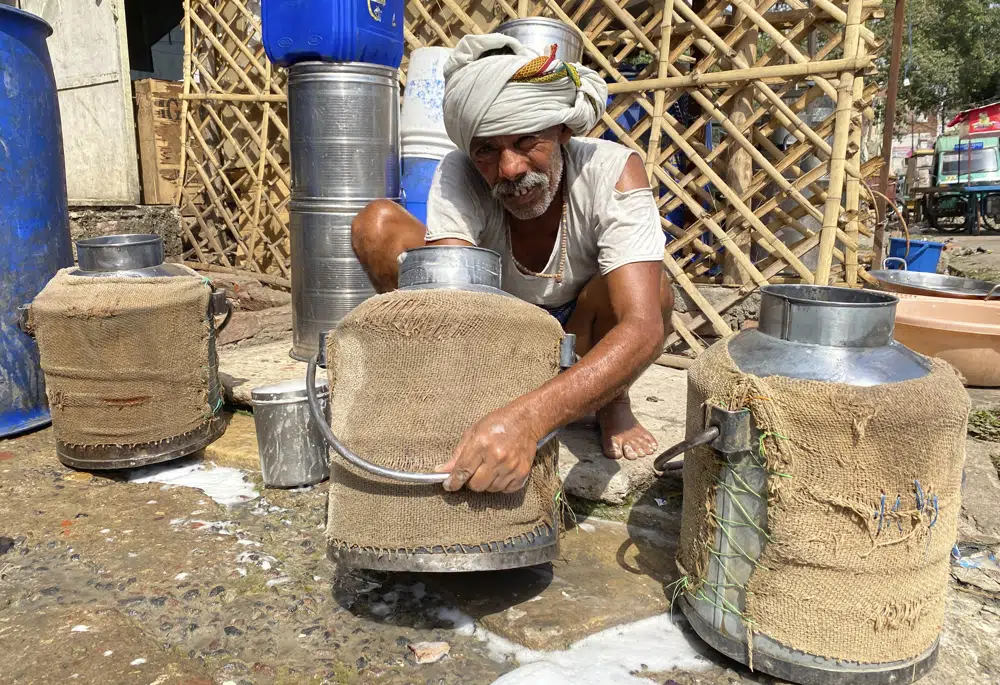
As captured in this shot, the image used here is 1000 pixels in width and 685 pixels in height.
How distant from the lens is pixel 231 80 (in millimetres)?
4836

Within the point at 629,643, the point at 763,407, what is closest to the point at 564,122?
the point at 763,407

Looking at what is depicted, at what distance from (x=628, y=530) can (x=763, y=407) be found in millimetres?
698


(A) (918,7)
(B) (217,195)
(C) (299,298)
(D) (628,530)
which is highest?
(A) (918,7)

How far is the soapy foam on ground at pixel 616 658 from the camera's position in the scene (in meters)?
1.04

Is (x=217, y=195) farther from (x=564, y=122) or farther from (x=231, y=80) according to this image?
(x=564, y=122)

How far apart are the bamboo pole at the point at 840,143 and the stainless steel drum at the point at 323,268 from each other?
1761 mm

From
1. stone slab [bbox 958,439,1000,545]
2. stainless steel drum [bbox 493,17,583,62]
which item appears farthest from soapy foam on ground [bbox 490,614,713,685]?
stainless steel drum [bbox 493,17,583,62]

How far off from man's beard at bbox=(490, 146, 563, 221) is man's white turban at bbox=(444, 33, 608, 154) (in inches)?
3.9

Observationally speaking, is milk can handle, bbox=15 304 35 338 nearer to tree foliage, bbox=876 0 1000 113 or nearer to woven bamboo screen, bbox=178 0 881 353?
woven bamboo screen, bbox=178 0 881 353

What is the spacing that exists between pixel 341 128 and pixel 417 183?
44 centimetres

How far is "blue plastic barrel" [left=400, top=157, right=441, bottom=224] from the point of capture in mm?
2975

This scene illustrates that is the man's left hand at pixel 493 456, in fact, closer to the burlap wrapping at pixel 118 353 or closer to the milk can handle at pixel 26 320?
the burlap wrapping at pixel 118 353

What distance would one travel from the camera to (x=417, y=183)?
299cm

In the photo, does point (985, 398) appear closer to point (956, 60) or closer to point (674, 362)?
point (674, 362)
